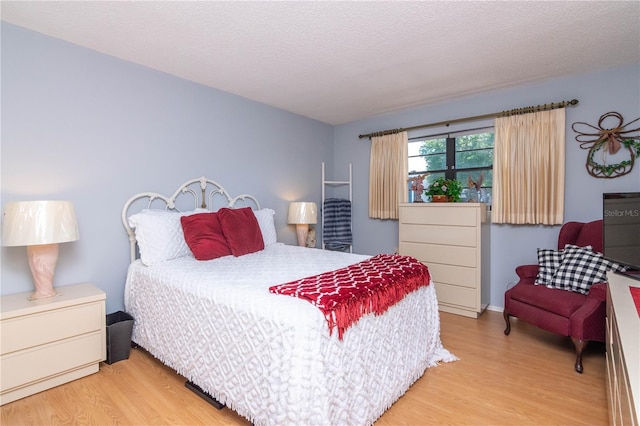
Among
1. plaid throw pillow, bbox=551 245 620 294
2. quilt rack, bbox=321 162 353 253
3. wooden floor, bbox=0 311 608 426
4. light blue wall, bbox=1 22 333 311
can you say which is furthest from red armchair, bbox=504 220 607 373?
light blue wall, bbox=1 22 333 311

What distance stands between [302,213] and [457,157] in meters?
2.01

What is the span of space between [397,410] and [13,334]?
90.6 inches

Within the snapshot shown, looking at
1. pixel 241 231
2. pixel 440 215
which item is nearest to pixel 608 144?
pixel 440 215

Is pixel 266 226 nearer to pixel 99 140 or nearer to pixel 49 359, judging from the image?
pixel 99 140

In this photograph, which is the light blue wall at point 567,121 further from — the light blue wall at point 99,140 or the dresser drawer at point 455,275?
the light blue wall at point 99,140

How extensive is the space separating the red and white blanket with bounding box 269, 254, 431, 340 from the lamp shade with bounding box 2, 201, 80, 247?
4.81ft

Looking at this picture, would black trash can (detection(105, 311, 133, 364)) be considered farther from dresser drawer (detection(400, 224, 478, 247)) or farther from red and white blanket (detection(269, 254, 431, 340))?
dresser drawer (detection(400, 224, 478, 247))

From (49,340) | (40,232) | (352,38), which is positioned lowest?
(49,340)

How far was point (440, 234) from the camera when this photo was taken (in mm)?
3447

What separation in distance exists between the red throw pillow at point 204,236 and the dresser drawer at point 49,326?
74 centimetres

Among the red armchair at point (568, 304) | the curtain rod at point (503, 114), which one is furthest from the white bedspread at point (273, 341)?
the curtain rod at point (503, 114)

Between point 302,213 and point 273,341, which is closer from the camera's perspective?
point 273,341

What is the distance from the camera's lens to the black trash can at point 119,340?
7.66 feet

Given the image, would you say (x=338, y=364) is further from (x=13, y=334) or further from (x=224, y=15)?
(x=224, y=15)
